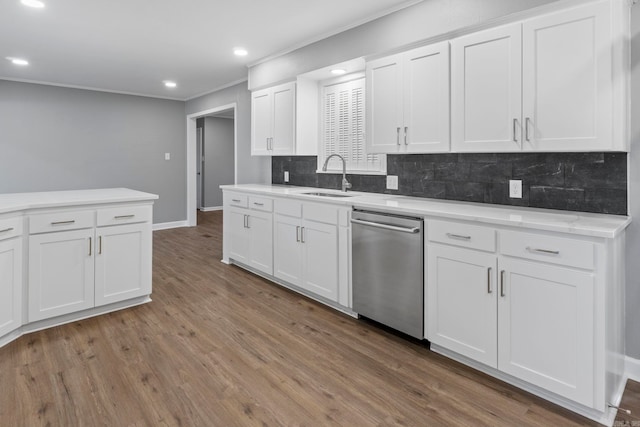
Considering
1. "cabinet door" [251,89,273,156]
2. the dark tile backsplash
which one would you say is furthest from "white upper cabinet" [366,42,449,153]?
"cabinet door" [251,89,273,156]

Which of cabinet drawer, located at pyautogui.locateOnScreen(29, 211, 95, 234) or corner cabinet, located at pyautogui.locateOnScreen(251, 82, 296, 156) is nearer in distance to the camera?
cabinet drawer, located at pyautogui.locateOnScreen(29, 211, 95, 234)

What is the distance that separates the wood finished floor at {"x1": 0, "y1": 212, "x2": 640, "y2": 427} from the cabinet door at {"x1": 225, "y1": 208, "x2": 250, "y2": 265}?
1.10 m

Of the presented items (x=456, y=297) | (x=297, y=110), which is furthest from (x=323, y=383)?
(x=297, y=110)

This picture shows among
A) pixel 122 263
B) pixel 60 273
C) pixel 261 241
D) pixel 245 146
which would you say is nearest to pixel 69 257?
pixel 60 273

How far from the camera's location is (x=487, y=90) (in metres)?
2.41

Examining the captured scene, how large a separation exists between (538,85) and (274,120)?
285cm

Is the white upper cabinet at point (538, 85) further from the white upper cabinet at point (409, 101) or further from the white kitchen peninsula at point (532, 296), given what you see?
the white kitchen peninsula at point (532, 296)

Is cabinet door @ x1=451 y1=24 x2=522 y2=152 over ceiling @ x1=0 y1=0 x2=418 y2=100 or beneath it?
beneath

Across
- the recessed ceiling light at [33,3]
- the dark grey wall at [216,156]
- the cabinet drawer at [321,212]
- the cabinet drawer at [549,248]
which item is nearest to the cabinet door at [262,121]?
the cabinet drawer at [321,212]

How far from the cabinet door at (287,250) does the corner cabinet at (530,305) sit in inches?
55.5

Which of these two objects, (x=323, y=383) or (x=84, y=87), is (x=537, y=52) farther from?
(x=84, y=87)

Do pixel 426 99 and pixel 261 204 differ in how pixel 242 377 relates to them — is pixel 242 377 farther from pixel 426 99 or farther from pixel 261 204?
pixel 426 99

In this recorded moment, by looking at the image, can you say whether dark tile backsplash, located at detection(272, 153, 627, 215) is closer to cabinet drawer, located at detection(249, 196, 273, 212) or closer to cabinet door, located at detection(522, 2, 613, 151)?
cabinet door, located at detection(522, 2, 613, 151)

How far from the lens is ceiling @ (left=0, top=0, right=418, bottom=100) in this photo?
305 cm
